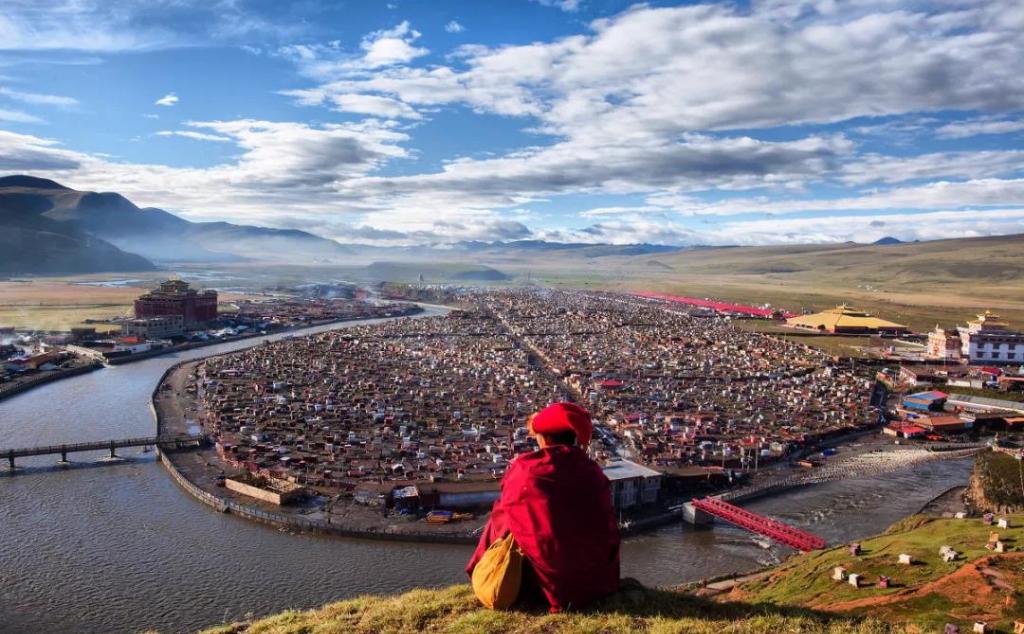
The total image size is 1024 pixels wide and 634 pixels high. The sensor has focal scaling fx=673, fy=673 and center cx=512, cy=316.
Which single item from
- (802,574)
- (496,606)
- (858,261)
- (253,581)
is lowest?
(253,581)

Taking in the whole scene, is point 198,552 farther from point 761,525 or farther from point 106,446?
point 761,525

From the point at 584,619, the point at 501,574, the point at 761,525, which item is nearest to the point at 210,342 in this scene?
the point at 761,525

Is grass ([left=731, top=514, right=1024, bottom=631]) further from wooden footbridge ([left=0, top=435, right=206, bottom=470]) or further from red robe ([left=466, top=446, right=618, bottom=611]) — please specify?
wooden footbridge ([left=0, top=435, right=206, bottom=470])

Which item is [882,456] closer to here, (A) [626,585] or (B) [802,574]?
(B) [802,574]

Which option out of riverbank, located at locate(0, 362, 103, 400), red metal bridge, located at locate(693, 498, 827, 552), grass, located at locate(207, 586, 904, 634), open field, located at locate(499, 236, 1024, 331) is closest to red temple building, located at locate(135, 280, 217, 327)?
riverbank, located at locate(0, 362, 103, 400)

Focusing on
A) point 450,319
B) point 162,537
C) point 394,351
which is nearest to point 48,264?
point 450,319

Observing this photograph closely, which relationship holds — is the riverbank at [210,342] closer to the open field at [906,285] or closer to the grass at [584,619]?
the grass at [584,619]

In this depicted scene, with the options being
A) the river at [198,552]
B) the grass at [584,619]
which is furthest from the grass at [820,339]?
the grass at [584,619]

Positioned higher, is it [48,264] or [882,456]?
[48,264]
